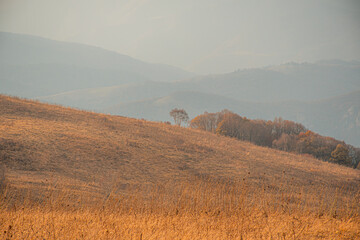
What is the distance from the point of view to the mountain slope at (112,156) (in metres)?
17.1

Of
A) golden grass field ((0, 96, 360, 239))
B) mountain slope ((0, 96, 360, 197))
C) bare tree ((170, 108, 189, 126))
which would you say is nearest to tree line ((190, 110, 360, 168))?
bare tree ((170, 108, 189, 126))

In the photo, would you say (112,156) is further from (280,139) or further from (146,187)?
(280,139)

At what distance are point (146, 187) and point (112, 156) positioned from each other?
5.52 metres

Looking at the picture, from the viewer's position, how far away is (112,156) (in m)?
22.1

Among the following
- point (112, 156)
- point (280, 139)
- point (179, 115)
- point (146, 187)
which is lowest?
point (146, 187)

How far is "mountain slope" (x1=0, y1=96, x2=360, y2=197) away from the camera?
17.1 m

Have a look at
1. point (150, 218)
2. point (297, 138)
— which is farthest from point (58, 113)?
point (297, 138)

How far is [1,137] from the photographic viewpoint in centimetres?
1922

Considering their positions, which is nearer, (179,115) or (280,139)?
(280,139)

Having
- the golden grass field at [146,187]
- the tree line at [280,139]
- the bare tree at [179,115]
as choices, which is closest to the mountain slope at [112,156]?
the golden grass field at [146,187]

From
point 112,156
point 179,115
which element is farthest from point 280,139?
point 112,156

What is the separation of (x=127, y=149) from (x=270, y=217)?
660 inches

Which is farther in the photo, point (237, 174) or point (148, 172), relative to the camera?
point (237, 174)

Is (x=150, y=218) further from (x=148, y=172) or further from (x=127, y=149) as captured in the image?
(x=127, y=149)
